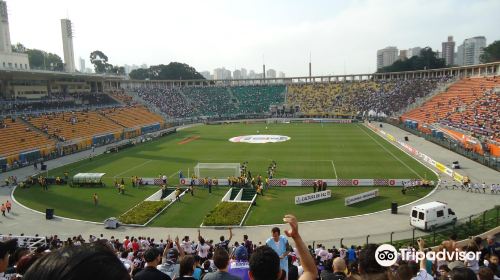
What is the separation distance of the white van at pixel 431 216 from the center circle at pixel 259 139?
38.9 m

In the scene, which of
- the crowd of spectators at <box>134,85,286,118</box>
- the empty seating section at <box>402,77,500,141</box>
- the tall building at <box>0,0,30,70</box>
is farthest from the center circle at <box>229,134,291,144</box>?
the tall building at <box>0,0,30,70</box>

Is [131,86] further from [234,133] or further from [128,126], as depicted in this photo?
[234,133]

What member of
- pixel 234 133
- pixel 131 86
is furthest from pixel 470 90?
pixel 131 86

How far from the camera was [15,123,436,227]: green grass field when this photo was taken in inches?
1187

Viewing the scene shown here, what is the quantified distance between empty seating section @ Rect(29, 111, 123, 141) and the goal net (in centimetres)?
3102

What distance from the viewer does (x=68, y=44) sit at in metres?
103

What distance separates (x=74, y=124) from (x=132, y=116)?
1825 cm

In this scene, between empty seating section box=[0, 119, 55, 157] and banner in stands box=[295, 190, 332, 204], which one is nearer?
banner in stands box=[295, 190, 332, 204]

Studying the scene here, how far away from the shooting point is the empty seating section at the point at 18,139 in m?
51.0

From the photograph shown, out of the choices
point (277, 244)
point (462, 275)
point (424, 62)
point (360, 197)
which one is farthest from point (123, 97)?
point (462, 275)

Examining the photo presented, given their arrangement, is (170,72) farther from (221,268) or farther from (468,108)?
(221,268)

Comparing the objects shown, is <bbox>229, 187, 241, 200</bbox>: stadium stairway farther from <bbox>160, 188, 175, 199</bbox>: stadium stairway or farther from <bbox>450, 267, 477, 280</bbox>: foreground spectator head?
<bbox>450, 267, 477, 280</bbox>: foreground spectator head

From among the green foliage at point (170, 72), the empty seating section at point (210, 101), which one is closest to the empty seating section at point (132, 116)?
the empty seating section at point (210, 101)

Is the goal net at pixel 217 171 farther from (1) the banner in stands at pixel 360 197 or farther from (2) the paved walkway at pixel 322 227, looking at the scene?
(2) the paved walkway at pixel 322 227
